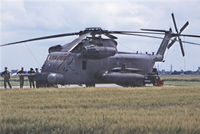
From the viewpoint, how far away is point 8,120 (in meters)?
14.9

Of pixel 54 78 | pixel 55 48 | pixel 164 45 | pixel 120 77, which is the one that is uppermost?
pixel 164 45

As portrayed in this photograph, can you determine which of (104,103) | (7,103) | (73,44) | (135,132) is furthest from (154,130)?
(73,44)

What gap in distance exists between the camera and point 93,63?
38969 millimetres

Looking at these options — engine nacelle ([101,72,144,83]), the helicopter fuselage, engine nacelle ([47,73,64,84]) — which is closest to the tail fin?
the helicopter fuselage

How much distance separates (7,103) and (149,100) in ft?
20.9

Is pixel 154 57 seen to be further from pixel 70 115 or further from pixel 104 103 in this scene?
pixel 70 115

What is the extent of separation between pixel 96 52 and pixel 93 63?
1.19m

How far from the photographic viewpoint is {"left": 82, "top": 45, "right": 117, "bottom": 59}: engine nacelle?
3766 centimetres

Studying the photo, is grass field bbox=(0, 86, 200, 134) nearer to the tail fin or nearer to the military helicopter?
the military helicopter

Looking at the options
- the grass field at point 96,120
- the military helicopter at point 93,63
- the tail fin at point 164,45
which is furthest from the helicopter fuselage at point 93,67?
the grass field at point 96,120

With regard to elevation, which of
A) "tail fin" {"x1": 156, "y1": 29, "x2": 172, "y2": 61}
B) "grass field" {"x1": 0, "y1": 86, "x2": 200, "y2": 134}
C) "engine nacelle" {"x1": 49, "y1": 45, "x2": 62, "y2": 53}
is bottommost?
"grass field" {"x1": 0, "y1": 86, "x2": 200, "y2": 134}

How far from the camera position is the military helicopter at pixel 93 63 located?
37.0 meters

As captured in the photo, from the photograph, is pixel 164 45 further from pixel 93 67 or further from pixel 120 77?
pixel 93 67

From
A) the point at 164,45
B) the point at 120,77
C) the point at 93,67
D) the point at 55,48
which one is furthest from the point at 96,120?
the point at 164,45
